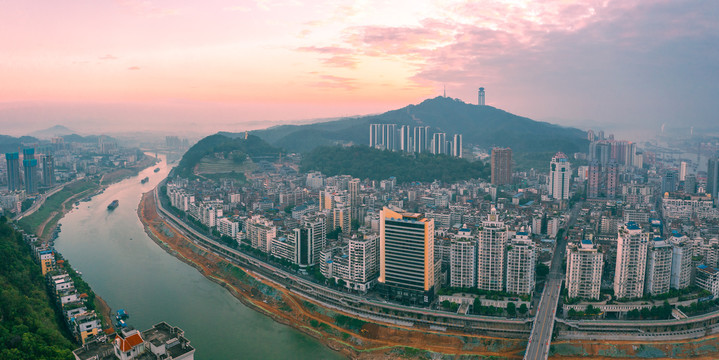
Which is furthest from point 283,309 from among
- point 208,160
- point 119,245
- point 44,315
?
point 208,160

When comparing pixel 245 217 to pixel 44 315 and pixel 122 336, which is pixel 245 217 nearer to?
pixel 44 315

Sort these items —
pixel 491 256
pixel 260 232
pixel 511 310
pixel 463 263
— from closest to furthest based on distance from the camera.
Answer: pixel 511 310 → pixel 491 256 → pixel 463 263 → pixel 260 232

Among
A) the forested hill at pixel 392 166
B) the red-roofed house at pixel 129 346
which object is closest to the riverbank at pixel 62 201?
the forested hill at pixel 392 166

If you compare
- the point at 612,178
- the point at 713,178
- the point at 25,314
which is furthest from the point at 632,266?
the point at 612,178

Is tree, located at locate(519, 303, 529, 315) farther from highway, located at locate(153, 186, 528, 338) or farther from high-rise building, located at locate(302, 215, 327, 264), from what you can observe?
high-rise building, located at locate(302, 215, 327, 264)

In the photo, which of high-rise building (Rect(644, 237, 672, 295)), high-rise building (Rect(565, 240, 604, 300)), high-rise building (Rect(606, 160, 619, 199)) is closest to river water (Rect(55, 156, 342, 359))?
high-rise building (Rect(565, 240, 604, 300))

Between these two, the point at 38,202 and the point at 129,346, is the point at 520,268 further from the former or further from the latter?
the point at 38,202

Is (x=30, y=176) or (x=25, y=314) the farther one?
(x=30, y=176)

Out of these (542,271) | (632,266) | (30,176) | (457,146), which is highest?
(457,146)
